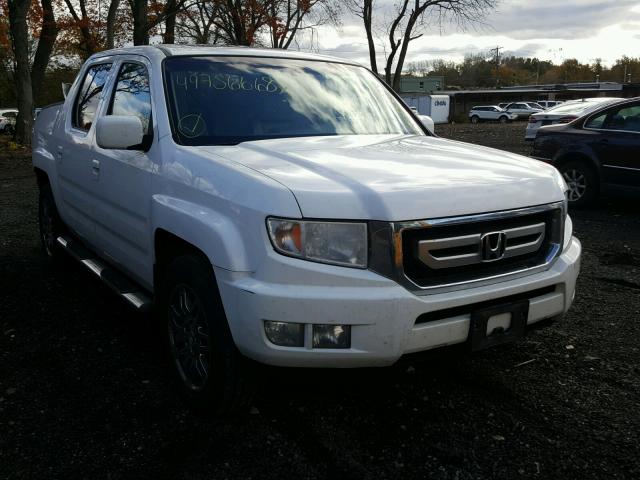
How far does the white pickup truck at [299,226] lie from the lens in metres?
2.55

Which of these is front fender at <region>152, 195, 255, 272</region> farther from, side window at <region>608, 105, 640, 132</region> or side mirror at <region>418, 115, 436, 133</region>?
side window at <region>608, 105, 640, 132</region>

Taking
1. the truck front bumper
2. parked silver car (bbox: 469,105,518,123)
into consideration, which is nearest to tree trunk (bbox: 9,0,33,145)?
the truck front bumper

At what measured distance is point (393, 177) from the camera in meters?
2.79

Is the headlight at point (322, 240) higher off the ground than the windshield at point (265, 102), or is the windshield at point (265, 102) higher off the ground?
the windshield at point (265, 102)

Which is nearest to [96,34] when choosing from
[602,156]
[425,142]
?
[602,156]

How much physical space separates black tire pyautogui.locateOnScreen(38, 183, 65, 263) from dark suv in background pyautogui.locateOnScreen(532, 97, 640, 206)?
22.4ft

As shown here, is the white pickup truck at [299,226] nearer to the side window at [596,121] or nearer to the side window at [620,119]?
the side window at [620,119]

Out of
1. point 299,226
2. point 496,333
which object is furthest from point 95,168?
point 496,333

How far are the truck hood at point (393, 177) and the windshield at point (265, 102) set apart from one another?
0.69ft

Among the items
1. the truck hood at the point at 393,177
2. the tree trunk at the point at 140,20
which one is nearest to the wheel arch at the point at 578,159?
the truck hood at the point at 393,177

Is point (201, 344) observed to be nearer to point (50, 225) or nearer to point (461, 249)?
point (461, 249)

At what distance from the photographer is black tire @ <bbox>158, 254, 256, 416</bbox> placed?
2.79 m

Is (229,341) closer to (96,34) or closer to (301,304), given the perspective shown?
(301,304)

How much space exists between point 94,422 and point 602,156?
7609mm
